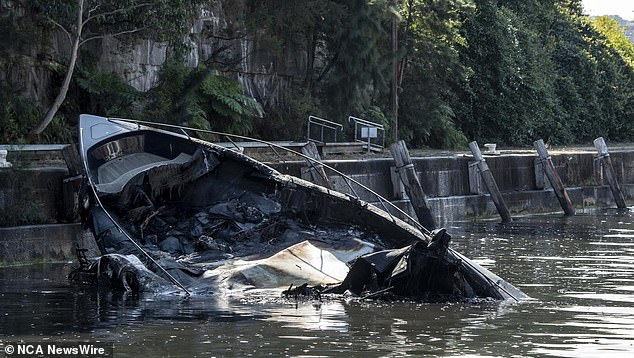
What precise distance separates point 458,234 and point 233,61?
35.8 feet

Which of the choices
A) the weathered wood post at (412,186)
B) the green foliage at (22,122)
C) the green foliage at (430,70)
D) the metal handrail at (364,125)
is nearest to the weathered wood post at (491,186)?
the weathered wood post at (412,186)

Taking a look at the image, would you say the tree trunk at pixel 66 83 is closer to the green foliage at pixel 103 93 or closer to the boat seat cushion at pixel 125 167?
the green foliage at pixel 103 93

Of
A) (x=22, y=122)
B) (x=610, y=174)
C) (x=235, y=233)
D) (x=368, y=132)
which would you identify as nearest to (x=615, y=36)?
(x=610, y=174)

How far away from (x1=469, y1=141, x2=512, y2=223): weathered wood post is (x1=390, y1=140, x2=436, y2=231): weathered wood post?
9.73 feet

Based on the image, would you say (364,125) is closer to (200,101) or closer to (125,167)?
(200,101)

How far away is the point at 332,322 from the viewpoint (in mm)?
14688

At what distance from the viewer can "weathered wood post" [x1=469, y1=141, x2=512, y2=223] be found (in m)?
30.9

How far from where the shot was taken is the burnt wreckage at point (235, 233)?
16469 millimetres

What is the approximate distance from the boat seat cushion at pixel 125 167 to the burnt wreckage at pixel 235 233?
0.6 inches

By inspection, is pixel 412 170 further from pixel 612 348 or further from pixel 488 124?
pixel 488 124

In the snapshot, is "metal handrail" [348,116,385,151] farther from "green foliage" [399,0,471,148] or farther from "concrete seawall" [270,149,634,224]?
"green foliage" [399,0,471,148]

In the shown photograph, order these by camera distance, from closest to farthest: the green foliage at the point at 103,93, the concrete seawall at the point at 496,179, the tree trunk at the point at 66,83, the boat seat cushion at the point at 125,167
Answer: the boat seat cushion at the point at 125,167 < the tree trunk at the point at 66,83 < the concrete seawall at the point at 496,179 < the green foliage at the point at 103,93

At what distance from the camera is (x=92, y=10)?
25844 mm

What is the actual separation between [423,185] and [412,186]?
2911 mm
